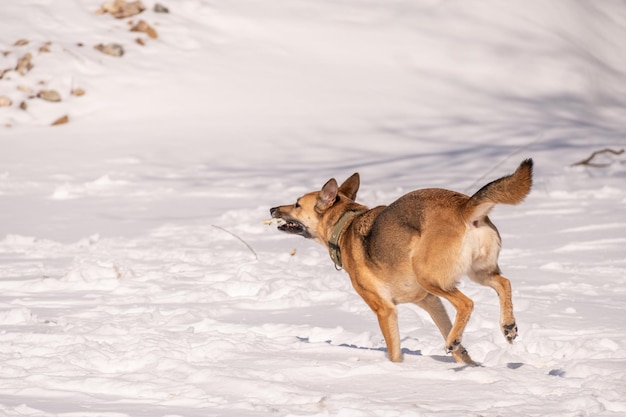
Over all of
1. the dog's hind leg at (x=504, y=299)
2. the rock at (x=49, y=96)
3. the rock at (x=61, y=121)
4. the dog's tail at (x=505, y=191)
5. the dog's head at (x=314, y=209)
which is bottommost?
the rock at (x=61, y=121)

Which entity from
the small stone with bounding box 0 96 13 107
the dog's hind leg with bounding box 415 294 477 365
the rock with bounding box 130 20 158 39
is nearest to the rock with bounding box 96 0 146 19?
the rock with bounding box 130 20 158 39

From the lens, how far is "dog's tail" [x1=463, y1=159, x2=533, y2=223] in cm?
538

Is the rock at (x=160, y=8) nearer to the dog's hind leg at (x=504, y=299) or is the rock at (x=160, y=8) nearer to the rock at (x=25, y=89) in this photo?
the rock at (x=25, y=89)

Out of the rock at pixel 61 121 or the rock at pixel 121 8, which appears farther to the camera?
the rock at pixel 121 8

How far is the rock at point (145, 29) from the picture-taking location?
69.6 feet

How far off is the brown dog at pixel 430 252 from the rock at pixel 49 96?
13.3 meters

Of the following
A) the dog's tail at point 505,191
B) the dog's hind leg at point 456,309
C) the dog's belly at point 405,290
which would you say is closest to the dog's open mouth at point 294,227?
the dog's belly at point 405,290

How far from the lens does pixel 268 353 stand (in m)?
6.02

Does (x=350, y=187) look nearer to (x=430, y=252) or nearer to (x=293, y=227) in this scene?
(x=293, y=227)

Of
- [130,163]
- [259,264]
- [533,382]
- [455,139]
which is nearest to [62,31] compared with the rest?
[130,163]

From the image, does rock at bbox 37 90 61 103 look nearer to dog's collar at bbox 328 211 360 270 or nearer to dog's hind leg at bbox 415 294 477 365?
dog's collar at bbox 328 211 360 270

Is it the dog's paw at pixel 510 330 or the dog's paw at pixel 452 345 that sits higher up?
the dog's paw at pixel 510 330

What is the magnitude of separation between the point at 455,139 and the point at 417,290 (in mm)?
11582

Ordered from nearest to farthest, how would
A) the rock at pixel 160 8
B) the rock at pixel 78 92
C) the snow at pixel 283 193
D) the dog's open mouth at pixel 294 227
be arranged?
the snow at pixel 283 193, the dog's open mouth at pixel 294 227, the rock at pixel 78 92, the rock at pixel 160 8
